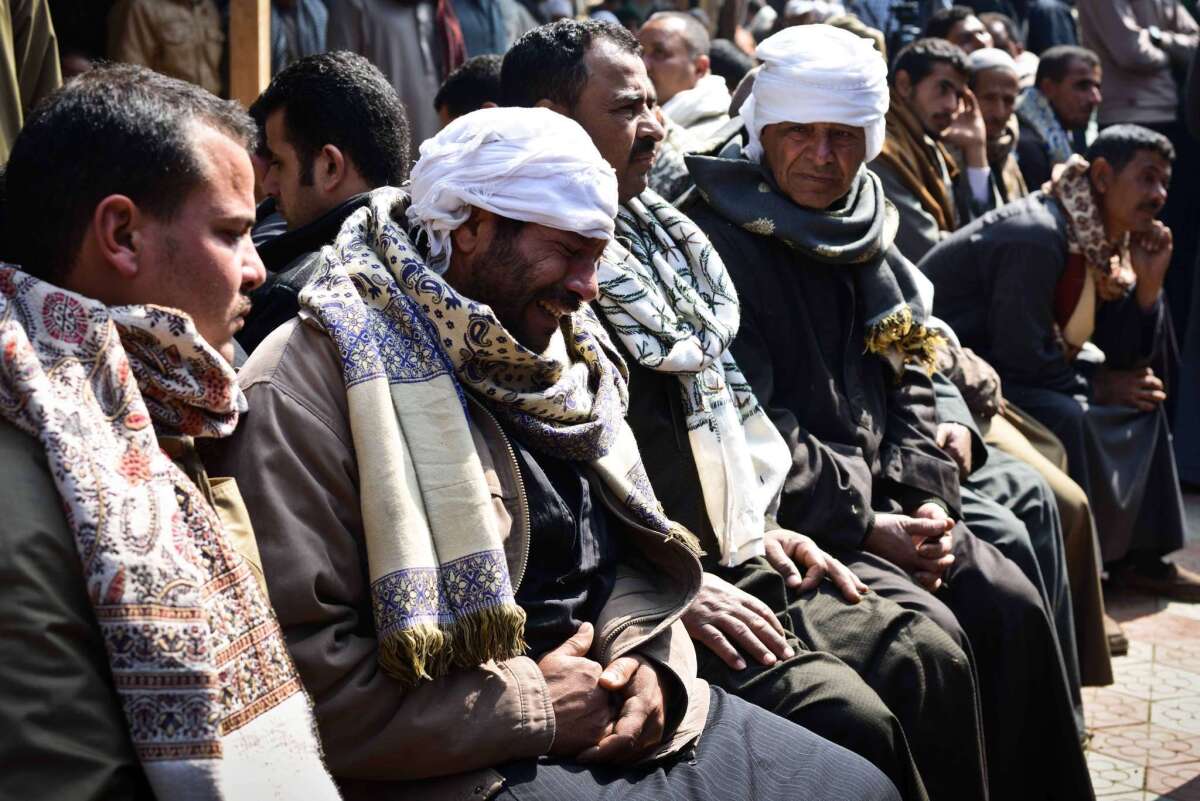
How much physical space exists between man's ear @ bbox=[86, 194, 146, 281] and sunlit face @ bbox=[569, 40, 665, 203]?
6.16ft

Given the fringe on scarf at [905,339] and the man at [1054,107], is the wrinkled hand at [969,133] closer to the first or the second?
A: the man at [1054,107]

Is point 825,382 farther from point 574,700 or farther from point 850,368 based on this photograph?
point 574,700

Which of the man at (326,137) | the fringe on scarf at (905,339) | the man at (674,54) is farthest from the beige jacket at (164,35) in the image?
the fringe on scarf at (905,339)

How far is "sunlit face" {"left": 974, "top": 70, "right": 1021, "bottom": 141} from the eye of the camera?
815 cm

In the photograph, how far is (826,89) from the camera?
Answer: 13.3 ft

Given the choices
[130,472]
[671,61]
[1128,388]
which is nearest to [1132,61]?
[1128,388]

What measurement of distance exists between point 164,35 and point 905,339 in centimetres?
348

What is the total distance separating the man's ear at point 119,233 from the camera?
1961 millimetres

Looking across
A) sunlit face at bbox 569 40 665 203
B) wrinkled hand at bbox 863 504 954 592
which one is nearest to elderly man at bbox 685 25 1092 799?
wrinkled hand at bbox 863 504 954 592

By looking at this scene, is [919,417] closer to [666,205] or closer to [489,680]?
[666,205]

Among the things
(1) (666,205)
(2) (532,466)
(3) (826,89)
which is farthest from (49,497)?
(3) (826,89)

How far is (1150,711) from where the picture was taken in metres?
4.97

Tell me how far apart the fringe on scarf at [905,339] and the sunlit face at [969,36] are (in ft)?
17.4

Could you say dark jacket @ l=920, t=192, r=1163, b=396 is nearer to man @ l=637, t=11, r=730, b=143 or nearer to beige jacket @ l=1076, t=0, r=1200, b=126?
man @ l=637, t=11, r=730, b=143
